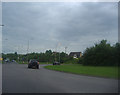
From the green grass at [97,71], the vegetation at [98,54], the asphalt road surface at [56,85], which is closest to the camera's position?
the asphalt road surface at [56,85]

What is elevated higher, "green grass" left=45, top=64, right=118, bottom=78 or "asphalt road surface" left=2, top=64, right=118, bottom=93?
"asphalt road surface" left=2, top=64, right=118, bottom=93

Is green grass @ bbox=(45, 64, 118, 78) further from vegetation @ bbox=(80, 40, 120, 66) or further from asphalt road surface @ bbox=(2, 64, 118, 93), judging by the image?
vegetation @ bbox=(80, 40, 120, 66)

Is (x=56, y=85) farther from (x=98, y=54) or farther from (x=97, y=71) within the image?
(x=98, y=54)

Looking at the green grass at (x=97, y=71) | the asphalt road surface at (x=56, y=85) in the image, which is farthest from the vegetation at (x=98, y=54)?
the asphalt road surface at (x=56, y=85)

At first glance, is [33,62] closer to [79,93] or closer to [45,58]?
[79,93]

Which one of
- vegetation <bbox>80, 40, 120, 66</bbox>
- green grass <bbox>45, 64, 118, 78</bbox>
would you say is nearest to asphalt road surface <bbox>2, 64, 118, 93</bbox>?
green grass <bbox>45, 64, 118, 78</bbox>

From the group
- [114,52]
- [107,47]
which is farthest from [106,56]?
[114,52]

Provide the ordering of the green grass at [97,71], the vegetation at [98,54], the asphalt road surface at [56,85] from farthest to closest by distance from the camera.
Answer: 1. the vegetation at [98,54]
2. the green grass at [97,71]
3. the asphalt road surface at [56,85]

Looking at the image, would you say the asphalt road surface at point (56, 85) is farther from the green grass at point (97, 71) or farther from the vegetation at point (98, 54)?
the vegetation at point (98, 54)

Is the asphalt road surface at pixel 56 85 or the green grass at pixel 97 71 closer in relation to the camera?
the asphalt road surface at pixel 56 85

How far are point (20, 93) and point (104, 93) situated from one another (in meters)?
3.99

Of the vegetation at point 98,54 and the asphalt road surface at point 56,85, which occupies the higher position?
the vegetation at point 98,54

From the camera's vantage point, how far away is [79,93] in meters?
8.00

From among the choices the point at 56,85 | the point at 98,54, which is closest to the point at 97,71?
the point at 56,85
